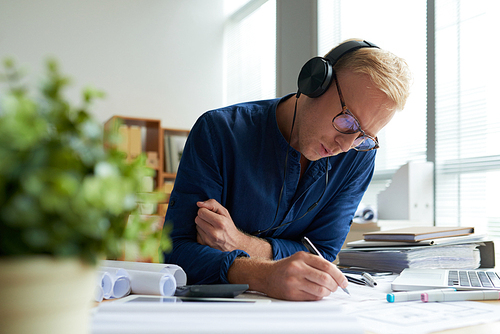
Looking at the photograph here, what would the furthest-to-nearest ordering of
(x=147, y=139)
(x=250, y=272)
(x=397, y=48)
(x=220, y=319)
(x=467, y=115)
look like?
(x=147, y=139)
(x=397, y=48)
(x=467, y=115)
(x=250, y=272)
(x=220, y=319)

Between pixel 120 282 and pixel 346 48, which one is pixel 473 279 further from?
pixel 120 282

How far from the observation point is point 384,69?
1.14 meters

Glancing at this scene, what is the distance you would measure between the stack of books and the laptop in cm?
9

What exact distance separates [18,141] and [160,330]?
28 cm

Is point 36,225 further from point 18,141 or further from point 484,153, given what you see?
point 484,153

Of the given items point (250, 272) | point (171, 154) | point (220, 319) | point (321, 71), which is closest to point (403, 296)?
point (250, 272)

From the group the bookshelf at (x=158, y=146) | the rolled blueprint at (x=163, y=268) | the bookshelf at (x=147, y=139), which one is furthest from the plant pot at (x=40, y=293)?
the bookshelf at (x=158, y=146)

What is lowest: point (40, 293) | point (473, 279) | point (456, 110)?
point (473, 279)

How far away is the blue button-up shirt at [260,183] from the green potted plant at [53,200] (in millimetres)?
774

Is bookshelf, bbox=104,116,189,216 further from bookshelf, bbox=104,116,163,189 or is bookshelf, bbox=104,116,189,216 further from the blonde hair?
the blonde hair

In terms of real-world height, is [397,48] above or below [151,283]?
above

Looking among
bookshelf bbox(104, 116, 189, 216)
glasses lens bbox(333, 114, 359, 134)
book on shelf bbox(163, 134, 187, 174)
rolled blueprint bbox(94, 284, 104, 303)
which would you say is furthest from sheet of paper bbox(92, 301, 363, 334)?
book on shelf bbox(163, 134, 187, 174)

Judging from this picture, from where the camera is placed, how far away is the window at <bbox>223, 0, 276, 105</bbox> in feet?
15.2

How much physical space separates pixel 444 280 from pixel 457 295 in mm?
139
